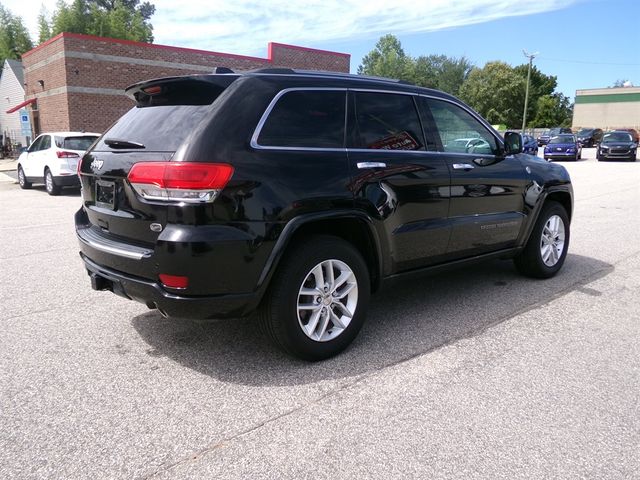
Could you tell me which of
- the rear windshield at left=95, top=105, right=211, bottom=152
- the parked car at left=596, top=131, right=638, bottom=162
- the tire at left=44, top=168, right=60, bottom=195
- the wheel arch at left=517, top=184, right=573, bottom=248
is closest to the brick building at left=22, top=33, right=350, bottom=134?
the tire at left=44, top=168, right=60, bottom=195

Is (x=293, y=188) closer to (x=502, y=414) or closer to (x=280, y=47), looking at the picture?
(x=502, y=414)

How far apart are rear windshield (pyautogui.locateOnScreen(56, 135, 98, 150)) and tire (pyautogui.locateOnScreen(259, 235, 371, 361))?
39.0 ft

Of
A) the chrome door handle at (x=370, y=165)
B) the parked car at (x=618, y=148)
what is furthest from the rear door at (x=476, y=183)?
the parked car at (x=618, y=148)

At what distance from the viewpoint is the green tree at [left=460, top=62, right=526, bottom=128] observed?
72.2m

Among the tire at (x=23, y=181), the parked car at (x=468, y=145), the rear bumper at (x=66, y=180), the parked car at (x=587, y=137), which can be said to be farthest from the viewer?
the parked car at (x=587, y=137)

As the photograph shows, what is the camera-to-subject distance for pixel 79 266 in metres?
6.01

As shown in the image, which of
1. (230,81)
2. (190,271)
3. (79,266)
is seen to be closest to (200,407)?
(190,271)

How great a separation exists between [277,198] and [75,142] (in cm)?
1230

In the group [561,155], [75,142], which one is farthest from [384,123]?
[561,155]

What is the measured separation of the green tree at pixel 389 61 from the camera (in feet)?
292

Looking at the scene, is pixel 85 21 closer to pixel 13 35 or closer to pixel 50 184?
pixel 13 35

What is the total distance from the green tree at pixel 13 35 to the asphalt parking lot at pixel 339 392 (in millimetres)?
52671

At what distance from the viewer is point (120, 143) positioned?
352cm

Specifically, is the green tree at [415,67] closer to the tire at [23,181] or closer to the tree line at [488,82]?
the tree line at [488,82]
